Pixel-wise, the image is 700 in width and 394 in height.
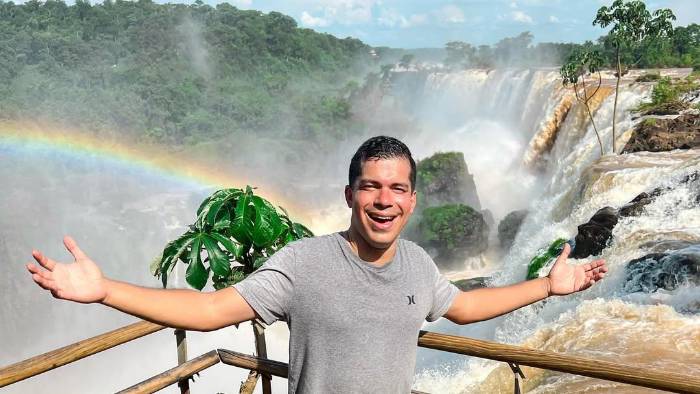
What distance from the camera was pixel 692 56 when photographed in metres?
21.4

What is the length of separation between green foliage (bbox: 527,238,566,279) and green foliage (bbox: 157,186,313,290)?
25.4 ft

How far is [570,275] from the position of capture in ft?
6.28

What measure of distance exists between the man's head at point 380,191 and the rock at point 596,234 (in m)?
7.68

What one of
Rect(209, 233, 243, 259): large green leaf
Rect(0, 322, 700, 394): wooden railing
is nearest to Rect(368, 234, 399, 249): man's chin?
Rect(0, 322, 700, 394): wooden railing

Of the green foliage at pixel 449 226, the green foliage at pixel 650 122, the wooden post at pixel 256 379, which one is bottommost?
the wooden post at pixel 256 379

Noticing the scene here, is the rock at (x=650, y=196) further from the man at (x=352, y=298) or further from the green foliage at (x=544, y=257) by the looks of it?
the man at (x=352, y=298)

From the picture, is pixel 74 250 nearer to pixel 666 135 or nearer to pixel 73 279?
pixel 73 279

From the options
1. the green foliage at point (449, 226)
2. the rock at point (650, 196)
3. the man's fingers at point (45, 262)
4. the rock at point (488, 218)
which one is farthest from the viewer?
the rock at point (488, 218)

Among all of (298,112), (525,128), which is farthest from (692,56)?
(298,112)

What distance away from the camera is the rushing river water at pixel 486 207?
237 inches

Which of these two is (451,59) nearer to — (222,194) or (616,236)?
(616,236)

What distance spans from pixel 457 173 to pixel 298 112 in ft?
81.3

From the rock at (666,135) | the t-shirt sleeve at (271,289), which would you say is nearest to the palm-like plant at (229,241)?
the t-shirt sleeve at (271,289)

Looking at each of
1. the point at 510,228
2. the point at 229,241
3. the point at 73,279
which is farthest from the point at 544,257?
the point at 73,279
